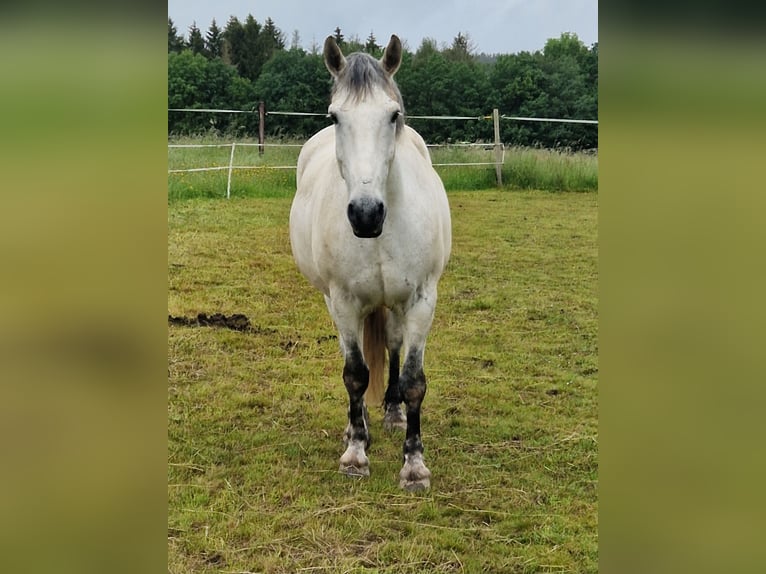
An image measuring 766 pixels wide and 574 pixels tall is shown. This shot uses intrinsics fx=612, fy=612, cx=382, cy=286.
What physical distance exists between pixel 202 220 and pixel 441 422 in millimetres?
7191

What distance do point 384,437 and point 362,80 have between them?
7.11 ft

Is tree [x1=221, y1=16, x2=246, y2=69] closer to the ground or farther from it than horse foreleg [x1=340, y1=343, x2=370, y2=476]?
farther from it

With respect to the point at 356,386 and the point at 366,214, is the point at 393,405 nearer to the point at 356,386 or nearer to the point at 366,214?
the point at 356,386

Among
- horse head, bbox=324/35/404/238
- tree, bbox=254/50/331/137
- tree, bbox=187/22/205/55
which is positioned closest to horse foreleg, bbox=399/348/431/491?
horse head, bbox=324/35/404/238

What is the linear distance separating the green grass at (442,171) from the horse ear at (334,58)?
9.35 meters

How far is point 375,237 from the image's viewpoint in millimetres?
2803

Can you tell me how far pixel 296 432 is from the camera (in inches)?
151

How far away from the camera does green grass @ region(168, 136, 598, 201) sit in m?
12.3

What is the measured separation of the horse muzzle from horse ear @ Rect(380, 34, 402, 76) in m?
0.76

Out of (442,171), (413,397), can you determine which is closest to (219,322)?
(413,397)
